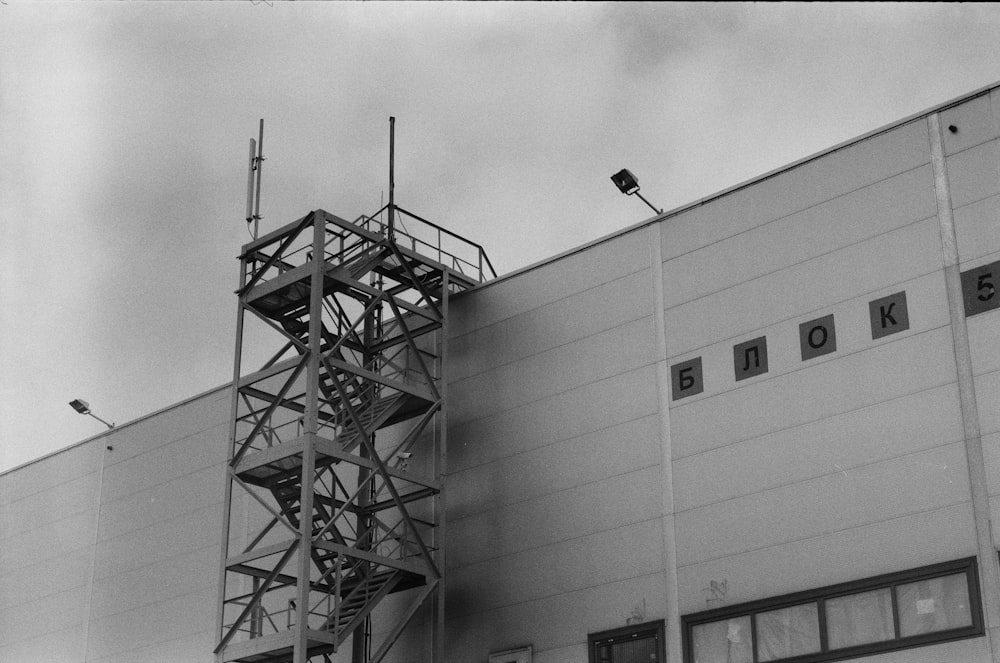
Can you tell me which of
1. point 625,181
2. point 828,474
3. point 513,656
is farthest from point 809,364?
point 513,656

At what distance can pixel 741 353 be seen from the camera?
31156 millimetres

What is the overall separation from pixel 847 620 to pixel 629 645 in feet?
18.1

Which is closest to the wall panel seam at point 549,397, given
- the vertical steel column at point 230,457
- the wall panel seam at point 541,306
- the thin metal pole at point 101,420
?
the wall panel seam at point 541,306

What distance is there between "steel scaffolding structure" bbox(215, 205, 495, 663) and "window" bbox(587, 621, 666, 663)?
4.59 m

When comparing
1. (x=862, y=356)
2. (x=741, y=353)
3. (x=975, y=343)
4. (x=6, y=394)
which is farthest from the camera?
(x=6, y=394)

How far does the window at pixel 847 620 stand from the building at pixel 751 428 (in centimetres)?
5

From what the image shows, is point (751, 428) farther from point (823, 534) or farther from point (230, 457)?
point (230, 457)

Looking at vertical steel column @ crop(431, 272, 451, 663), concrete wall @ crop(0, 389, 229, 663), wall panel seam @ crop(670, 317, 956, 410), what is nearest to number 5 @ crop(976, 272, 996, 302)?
wall panel seam @ crop(670, 317, 956, 410)

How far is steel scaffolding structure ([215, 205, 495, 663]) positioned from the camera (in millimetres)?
33438

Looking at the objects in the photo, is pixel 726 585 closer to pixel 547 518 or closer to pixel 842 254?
pixel 547 518

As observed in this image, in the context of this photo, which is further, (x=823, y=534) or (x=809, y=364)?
(x=809, y=364)

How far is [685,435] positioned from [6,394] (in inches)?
1315

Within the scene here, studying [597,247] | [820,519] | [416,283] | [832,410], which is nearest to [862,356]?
[832,410]

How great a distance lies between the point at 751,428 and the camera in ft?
99.6
